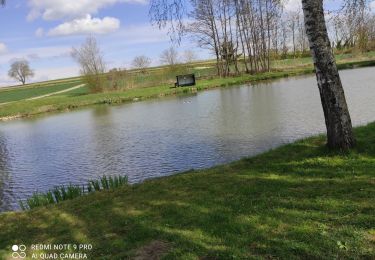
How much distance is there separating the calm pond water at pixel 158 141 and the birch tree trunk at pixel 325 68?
15.1 feet

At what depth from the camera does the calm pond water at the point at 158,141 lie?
1322 centimetres

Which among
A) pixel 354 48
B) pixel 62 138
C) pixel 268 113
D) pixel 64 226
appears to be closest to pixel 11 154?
pixel 62 138

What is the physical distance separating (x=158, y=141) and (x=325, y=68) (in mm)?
10208

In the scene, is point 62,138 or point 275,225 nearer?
point 275,225

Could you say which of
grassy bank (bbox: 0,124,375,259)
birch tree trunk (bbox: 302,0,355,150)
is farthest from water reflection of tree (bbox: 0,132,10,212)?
birch tree trunk (bbox: 302,0,355,150)

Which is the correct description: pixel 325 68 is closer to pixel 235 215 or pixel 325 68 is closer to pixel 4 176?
pixel 235 215

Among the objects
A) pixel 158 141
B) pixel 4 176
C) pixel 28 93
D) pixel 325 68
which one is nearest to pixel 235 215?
pixel 325 68

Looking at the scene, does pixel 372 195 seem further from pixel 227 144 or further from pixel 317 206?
pixel 227 144

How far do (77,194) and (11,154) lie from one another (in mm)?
11707

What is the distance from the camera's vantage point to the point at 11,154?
19953mm

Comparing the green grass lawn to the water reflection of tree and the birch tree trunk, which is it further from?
the birch tree trunk

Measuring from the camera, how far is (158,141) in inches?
688

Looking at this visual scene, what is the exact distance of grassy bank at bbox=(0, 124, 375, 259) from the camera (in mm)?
4727

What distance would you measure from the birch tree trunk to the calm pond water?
4.61 m
